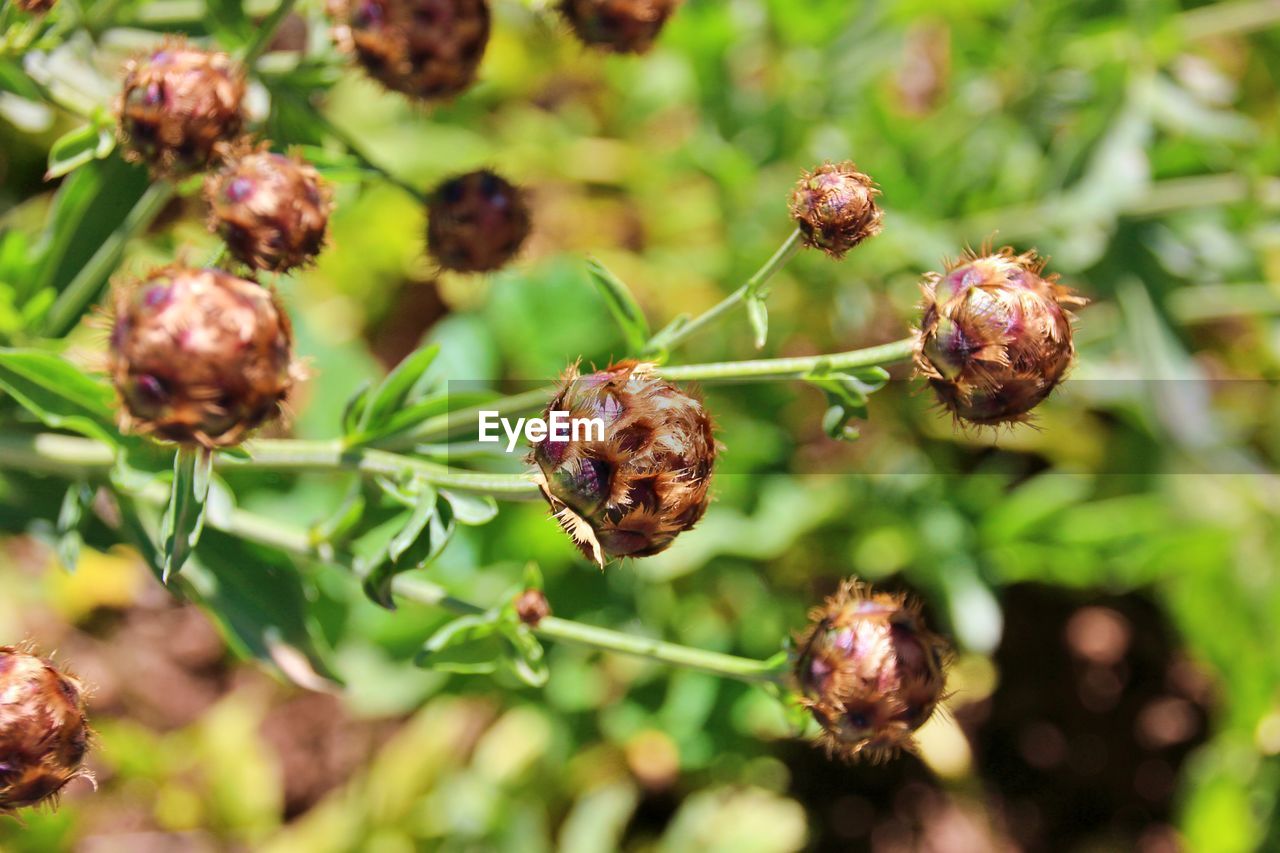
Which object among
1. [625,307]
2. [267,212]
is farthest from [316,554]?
[625,307]

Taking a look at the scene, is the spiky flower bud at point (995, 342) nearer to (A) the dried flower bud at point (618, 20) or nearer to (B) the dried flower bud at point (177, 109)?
(A) the dried flower bud at point (618, 20)

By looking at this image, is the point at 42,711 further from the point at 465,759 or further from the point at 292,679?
the point at 465,759

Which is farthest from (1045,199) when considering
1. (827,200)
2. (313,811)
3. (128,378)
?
(313,811)

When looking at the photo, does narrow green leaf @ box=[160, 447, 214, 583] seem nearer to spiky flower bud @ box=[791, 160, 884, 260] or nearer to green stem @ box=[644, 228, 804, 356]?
green stem @ box=[644, 228, 804, 356]

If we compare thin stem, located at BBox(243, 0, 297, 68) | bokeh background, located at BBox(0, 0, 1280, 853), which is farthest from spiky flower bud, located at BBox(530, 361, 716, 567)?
bokeh background, located at BBox(0, 0, 1280, 853)

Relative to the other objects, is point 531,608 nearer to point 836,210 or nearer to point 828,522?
point 836,210

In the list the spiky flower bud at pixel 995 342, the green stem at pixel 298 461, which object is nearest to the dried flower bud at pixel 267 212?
the green stem at pixel 298 461
